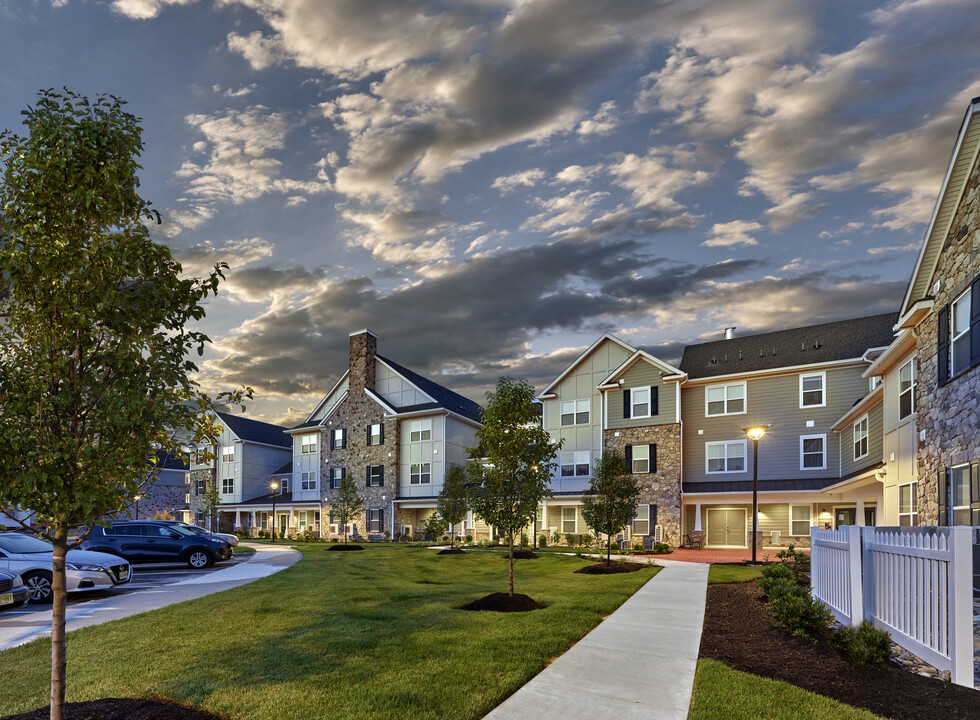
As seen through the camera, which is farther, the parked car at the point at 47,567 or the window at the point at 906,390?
the window at the point at 906,390

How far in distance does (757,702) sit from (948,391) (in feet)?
35.9

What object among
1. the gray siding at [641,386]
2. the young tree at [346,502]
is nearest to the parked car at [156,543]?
the young tree at [346,502]

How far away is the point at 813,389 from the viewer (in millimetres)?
29266

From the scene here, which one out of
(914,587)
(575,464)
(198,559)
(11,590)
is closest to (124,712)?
(914,587)

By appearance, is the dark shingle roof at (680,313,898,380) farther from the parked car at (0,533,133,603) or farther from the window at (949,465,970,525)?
the parked car at (0,533,133,603)

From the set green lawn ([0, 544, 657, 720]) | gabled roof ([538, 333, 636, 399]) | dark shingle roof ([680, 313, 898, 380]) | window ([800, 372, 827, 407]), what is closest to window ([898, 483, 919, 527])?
green lawn ([0, 544, 657, 720])

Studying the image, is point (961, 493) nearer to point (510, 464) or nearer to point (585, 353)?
point (510, 464)

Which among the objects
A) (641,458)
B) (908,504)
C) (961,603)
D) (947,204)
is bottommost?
(908,504)

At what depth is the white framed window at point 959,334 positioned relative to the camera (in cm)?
1255

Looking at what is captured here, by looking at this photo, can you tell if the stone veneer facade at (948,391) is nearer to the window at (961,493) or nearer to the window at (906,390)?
the window at (961,493)

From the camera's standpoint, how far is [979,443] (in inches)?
448

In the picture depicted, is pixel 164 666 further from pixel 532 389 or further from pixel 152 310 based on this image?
pixel 532 389

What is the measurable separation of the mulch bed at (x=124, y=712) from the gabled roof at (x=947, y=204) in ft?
53.5

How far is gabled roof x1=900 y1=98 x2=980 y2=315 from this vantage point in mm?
12320
